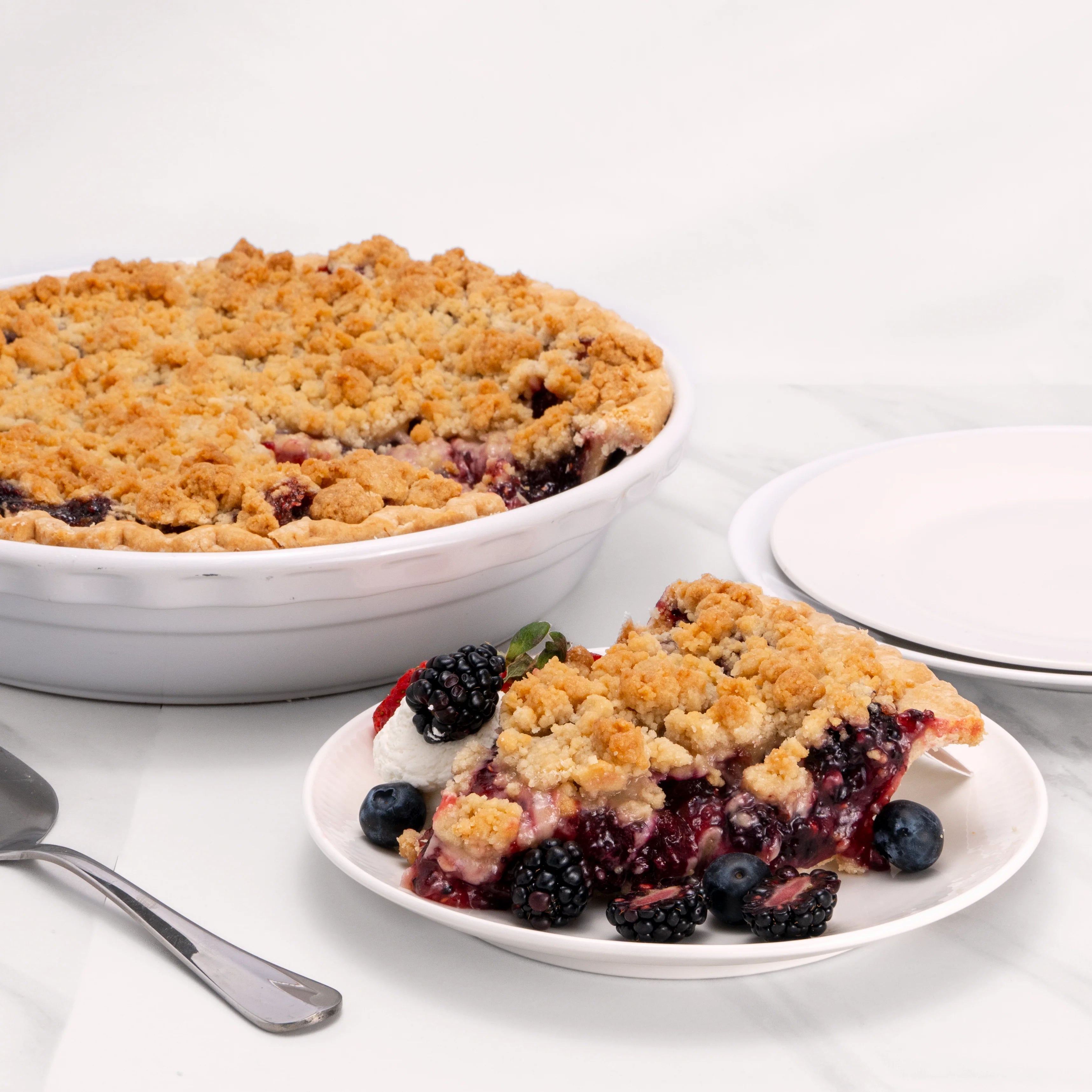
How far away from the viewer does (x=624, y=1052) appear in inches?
50.1

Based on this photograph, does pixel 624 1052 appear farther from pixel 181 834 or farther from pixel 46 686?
pixel 46 686

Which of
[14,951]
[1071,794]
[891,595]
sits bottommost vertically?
[14,951]

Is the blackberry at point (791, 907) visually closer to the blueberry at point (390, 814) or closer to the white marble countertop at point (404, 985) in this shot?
the white marble countertop at point (404, 985)

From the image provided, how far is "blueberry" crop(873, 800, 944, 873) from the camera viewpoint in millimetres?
1366

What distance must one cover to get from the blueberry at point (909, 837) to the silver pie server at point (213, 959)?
0.55m

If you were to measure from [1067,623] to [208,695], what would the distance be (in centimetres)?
112

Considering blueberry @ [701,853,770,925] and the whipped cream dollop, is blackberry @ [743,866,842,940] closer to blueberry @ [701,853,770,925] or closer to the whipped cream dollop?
blueberry @ [701,853,770,925]

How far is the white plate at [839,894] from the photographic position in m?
1.23

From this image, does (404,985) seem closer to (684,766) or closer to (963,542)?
(684,766)

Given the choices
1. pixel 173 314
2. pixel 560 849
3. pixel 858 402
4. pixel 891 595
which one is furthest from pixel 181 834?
pixel 858 402

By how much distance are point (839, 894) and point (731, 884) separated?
14 centimetres

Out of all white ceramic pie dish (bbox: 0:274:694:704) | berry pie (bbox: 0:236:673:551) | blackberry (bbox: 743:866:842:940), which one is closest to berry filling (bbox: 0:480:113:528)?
berry pie (bbox: 0:236:673:551)

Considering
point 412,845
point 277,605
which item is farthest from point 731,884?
point 277,605

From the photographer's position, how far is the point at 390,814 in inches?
55.5
